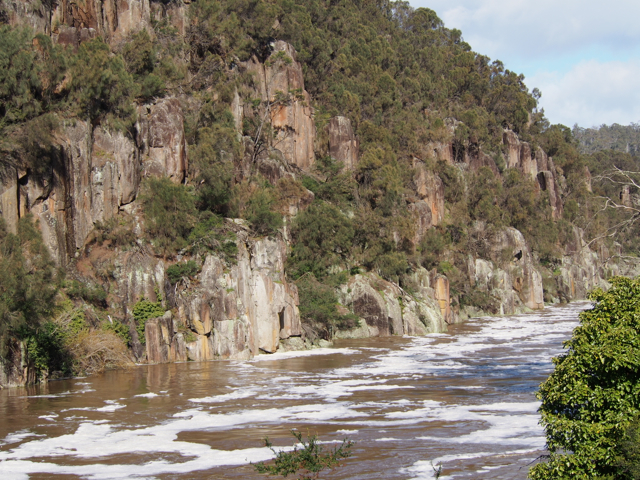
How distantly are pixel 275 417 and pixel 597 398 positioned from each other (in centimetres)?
1109

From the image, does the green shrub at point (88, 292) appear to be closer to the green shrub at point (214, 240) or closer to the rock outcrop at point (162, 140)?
the green shrub at point (214, 240)

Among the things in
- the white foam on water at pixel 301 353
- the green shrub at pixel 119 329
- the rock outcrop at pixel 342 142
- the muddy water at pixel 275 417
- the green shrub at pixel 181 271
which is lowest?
the muddy water at pixel 275 417

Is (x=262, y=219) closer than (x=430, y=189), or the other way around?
(x=262, y=219)

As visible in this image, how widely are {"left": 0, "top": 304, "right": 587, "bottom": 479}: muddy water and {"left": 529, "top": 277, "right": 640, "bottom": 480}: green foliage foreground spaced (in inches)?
140

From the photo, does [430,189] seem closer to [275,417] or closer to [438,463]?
[275,417]

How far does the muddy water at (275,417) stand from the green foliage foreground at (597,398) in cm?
355

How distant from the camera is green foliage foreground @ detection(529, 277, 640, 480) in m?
9.24

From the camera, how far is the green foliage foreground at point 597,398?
9.24 m

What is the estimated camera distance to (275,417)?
1892 cm

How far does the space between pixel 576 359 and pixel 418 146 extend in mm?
60002

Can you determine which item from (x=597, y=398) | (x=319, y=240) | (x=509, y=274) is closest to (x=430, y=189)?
(x=509, y=274)

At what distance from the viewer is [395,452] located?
15.0 m

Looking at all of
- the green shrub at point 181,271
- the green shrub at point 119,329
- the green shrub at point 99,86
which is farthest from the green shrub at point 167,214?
the green shrub at point 119,329

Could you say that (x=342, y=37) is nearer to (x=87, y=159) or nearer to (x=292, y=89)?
(x=292, y=89)
